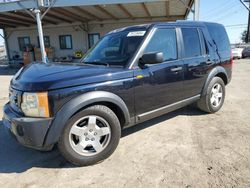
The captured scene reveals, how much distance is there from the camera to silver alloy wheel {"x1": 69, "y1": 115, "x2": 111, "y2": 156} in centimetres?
294

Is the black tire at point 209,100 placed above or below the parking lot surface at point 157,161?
above

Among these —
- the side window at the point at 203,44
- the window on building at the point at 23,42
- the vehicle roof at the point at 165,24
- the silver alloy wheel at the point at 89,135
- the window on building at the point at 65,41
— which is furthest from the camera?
the window on building at the point at 23,42

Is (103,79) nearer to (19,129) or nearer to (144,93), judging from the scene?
(144,93)

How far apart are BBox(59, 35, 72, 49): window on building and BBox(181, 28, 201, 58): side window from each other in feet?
54.6

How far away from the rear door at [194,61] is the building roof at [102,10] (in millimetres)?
7252

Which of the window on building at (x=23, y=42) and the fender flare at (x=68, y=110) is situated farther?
the window on building at (x=23, y=42)

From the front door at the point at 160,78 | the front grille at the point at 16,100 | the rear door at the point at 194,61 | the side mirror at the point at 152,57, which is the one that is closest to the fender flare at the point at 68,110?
the front grille at the point at 16,100

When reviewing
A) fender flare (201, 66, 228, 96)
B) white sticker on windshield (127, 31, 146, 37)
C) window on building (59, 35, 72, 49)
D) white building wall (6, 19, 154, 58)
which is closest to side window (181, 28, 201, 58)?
fender flare (201, 66, 228, 96)

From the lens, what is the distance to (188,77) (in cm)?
413

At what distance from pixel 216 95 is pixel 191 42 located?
4.83 feet

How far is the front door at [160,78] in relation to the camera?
3.39 metres

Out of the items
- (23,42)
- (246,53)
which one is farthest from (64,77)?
(246,53)

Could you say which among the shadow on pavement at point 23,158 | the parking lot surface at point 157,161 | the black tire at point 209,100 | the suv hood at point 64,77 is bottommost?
the shadow on pavement at point 23,158

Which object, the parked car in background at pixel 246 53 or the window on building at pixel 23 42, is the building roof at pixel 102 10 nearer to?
the window on building at pixel 23 42
